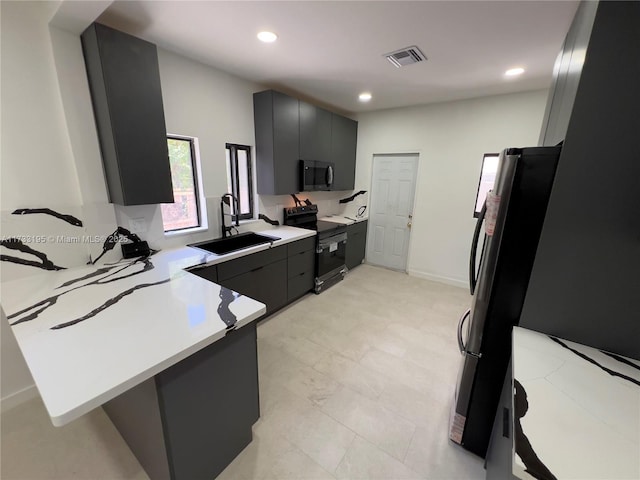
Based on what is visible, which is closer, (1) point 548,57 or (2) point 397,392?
(2) point 397,392

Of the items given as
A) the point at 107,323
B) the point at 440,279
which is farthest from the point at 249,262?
the point at 440,279

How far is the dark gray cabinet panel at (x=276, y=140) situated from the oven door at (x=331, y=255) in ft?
2.92

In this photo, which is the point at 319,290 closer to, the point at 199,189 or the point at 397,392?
the point at 397,392

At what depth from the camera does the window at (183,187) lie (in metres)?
2.46

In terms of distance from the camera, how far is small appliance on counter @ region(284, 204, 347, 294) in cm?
346

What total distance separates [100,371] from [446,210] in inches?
158

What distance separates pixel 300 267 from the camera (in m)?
3.19

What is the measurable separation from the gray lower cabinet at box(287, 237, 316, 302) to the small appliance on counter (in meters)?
0.09

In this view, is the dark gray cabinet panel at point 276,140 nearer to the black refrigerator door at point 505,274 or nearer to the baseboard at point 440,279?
the black refrigerator door at point 505,274

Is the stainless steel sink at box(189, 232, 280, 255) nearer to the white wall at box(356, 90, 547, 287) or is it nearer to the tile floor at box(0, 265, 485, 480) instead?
the tile floor at box(0, 265, 485, 480)

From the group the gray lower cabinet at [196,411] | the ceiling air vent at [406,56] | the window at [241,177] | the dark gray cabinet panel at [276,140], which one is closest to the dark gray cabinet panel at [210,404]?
the gray lower cabinet at [196,411]

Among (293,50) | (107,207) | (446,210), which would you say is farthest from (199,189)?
(446,210)

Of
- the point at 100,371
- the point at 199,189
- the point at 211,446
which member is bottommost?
the point at 211,446

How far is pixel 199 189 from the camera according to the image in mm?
2639
